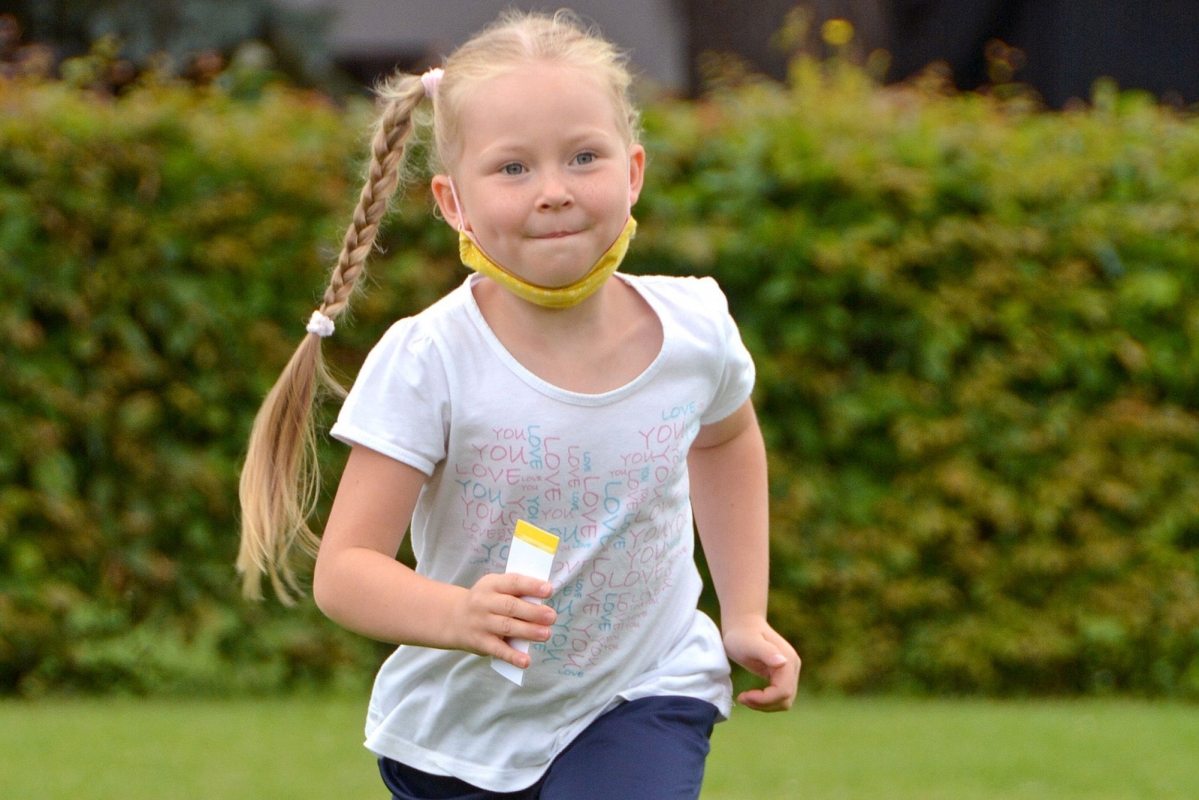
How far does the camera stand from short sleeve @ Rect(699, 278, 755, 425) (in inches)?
99.7

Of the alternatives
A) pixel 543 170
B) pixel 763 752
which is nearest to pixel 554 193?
pixel 543 170

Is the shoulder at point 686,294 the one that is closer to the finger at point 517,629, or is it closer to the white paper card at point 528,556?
the white paper card at point 528,556

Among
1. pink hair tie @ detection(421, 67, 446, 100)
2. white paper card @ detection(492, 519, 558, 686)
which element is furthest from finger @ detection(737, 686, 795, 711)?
pink hair tie @ detection(421, 67, 446, 100)

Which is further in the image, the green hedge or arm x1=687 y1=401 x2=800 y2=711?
the green hedge

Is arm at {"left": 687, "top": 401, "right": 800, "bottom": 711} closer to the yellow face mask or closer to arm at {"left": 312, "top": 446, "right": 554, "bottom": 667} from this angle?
the yellow face mask

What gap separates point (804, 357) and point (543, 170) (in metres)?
4.03

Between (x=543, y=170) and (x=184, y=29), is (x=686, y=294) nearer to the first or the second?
(x=543, y=170)

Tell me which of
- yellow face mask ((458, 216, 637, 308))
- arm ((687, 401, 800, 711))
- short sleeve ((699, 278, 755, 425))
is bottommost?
arm ((687, 401, 800, 711))

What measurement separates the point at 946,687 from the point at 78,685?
3.40 m

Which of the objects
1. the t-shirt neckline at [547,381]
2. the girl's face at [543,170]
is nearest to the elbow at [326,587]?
the t-shirt neckline at [547,381]

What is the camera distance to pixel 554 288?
232 centimetres

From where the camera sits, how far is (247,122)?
5848mm

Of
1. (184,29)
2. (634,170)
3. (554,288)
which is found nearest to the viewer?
(554,288)

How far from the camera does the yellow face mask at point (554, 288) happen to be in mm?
2316
